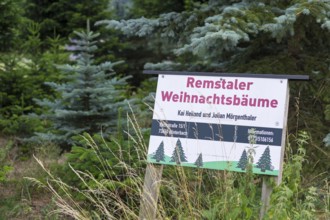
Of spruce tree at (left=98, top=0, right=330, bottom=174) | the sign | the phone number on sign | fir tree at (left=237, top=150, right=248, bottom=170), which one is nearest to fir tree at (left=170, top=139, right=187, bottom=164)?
the sign

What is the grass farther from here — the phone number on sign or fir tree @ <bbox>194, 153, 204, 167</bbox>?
the phone number on sign

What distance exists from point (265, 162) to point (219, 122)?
490 millimetres

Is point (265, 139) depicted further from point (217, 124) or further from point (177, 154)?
point (177, 154)

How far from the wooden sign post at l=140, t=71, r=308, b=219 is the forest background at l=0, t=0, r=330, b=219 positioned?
14cm

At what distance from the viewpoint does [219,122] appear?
4.16m

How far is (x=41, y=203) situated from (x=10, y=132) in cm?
271

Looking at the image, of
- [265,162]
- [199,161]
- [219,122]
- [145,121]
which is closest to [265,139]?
[265,162]

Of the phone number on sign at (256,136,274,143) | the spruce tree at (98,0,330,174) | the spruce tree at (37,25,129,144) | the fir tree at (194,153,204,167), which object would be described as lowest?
the fir tree at (194,153,204,167)

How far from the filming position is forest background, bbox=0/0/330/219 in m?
4.23

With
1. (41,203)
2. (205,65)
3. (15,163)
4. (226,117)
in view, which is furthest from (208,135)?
(15,163)

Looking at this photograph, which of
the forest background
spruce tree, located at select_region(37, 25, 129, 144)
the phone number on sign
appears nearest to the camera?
the phone number on sign

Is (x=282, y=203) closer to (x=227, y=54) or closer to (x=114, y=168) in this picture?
(x=114, y=168)

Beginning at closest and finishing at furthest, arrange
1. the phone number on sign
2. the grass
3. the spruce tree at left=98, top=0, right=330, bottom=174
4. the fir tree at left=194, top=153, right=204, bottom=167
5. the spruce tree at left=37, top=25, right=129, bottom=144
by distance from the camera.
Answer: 1. the grass
2. the phone number on sign
3. the fir tree at left=194, top=153, right=204, bottom=167
4. the spruce tree at left=98, top=0, right=330, bottom=174
5. the spruce tree at left=37, top=25, right=129, bottom=144

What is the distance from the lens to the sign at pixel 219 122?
3.99 m
